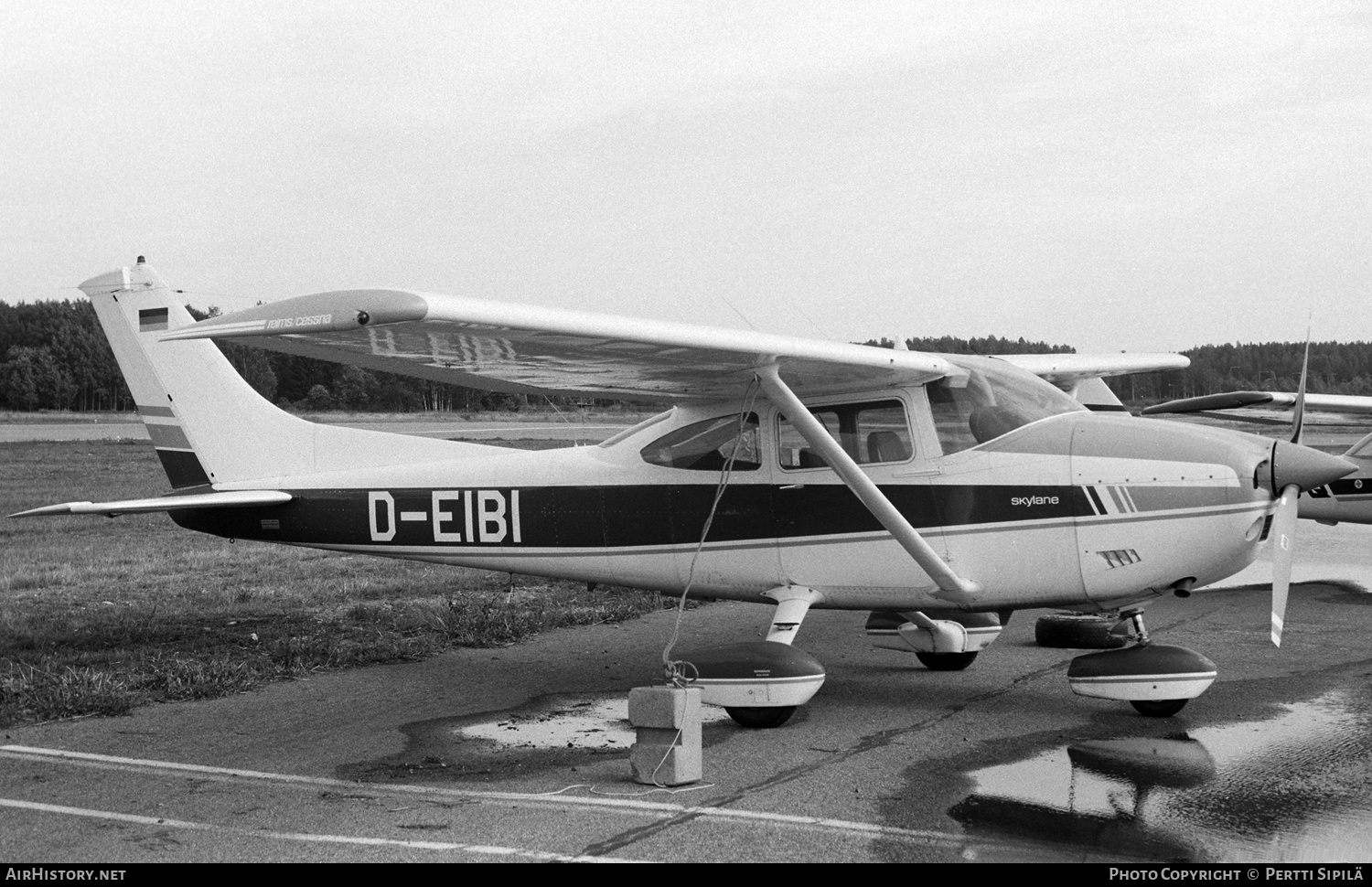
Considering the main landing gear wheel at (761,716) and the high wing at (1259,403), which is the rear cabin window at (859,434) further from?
the high wing at (1259,403)

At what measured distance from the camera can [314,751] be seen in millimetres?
6488

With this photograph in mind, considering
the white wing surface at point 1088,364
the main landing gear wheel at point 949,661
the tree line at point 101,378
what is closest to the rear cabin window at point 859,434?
the main landing gear wheel at point 949,661

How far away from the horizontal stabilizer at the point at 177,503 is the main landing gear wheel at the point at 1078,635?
5981 millimetres

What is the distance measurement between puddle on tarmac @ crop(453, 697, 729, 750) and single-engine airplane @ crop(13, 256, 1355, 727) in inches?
23.7

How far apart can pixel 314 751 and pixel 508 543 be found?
101 inches

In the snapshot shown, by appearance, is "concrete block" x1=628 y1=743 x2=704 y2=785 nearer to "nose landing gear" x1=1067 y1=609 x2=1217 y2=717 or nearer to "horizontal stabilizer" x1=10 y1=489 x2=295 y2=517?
"nose landing gear" x1=1067 y1=609 x2=1217 y2=717

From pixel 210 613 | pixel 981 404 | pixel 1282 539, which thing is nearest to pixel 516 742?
pixel 981 404

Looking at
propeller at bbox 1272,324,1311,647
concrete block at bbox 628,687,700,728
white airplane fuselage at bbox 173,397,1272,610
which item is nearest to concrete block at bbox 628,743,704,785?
concrete block at bbox 628,687,700,728

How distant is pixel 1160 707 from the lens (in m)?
6.95

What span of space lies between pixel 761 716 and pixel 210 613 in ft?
19.8

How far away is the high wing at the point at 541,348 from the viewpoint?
511 centimetres

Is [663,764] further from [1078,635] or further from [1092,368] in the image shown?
[1092,368]

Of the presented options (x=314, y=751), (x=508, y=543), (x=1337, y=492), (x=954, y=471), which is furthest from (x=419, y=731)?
(x=1337, y=492)
